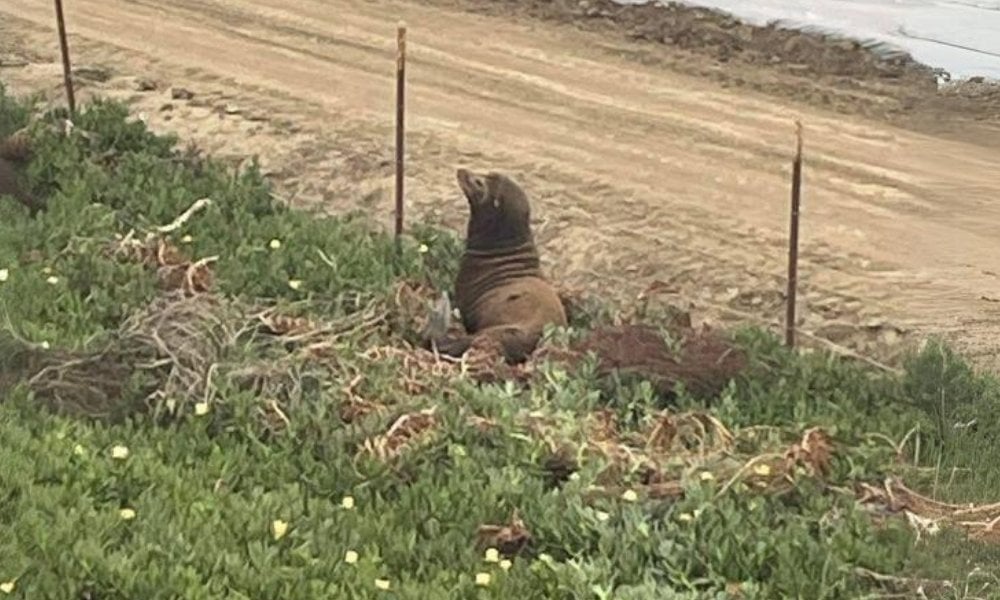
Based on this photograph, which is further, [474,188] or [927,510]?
[474,188]

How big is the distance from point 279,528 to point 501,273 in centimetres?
275

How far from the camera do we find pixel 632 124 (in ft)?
40.5

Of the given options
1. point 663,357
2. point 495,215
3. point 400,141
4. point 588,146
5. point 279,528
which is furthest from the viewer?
point 588,146

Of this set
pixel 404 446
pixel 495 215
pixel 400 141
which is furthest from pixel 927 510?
pixel 400 141

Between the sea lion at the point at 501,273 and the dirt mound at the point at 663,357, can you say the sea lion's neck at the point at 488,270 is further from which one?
the dirt mound at the point at 663,357

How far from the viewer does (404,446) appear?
22.3 feet

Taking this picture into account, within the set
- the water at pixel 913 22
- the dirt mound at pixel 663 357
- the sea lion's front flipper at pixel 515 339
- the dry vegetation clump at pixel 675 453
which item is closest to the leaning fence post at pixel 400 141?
the sea lion's front flipper at pixel 515 339

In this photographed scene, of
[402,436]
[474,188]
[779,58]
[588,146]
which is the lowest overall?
[588,146]

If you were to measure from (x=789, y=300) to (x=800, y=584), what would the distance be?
8.74 feet

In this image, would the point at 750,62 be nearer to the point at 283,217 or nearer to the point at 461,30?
the point at 461,30

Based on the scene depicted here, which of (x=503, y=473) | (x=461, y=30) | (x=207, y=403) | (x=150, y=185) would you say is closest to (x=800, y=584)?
(x=503, y=473)

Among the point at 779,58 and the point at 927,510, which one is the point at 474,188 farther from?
the point at 779,58

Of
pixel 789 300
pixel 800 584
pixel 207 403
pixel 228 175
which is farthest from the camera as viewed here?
pixel 228 175

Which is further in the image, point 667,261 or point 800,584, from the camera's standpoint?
point 667,261
